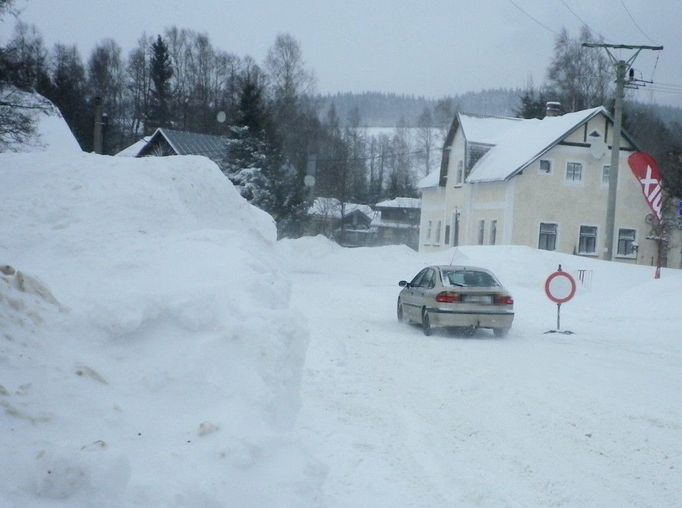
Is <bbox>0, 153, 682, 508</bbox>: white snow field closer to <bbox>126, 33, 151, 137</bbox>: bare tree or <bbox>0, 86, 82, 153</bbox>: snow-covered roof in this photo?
<bbox>0, 86, 82, 153</bbox>: snow-covered roof

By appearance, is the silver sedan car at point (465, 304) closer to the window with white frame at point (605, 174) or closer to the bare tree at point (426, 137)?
the window with white frame at point (605, 174)

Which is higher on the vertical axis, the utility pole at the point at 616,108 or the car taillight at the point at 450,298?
the utility pole at the point at 616,108

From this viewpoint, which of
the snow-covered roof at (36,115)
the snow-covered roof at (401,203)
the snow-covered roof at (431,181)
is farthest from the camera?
the snow-covered roof at (401,203)

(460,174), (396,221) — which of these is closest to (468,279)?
(460,174)

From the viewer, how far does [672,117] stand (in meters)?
89.7

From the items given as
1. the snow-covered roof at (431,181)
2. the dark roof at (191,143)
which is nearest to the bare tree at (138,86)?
the dark roof at (191,143)

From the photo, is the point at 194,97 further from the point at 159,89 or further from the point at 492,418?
the point at 492,418

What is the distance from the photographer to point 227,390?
4980 mm

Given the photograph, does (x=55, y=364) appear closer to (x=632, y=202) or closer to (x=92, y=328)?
(x=92, y=328)

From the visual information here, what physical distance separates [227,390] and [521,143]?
3800 cm

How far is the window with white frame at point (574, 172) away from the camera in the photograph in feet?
128

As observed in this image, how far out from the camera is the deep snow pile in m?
3.75

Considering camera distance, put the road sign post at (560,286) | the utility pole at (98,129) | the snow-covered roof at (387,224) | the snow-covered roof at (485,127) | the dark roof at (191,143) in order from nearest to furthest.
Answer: the road sign post at (560,286)
the utility pole at (98,129)
the snow-covered roof at (485,127)
the dark roof at (191,143)
the snow-covered roof at (387,224)

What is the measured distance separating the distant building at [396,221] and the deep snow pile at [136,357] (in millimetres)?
69701
